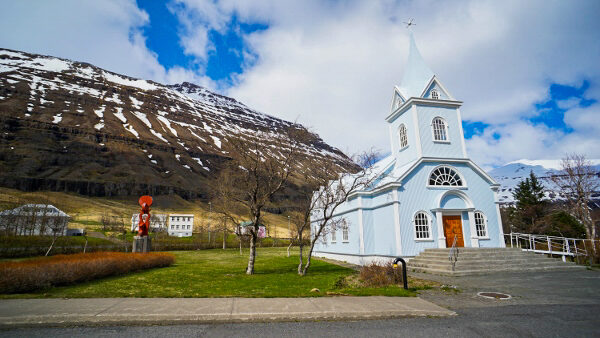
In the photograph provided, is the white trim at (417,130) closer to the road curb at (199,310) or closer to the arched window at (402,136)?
the arched window at (402,136)

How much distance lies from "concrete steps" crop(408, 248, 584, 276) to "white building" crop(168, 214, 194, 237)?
76.7 m

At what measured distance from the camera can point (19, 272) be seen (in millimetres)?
9945

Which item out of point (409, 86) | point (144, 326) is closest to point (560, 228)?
point (409, 86)

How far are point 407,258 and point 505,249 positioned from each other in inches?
243

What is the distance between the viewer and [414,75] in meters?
25.6

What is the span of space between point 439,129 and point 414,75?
17.3ft

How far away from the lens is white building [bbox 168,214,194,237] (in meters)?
84.2

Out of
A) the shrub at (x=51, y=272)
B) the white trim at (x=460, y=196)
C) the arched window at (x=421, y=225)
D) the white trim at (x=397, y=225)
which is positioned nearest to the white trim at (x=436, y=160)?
the white trim at (x=397, y=225)

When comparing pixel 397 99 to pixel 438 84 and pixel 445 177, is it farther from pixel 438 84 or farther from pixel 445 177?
pixel 445 177

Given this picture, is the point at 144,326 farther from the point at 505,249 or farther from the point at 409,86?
the point at 409,86

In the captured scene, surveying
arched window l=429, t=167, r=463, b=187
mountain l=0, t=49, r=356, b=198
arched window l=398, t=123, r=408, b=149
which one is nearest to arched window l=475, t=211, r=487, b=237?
arched window l=429, t=167, r=463, b=187

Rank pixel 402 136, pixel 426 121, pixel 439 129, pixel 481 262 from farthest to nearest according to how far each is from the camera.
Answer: pixel 402 136 → pixel 439 129 → pixel 426 121 → pixel 481 262

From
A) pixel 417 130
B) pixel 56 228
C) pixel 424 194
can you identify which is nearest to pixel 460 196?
pixel 424 194

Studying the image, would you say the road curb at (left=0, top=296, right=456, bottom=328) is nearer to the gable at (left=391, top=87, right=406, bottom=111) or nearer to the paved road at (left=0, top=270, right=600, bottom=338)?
the paved road at (left=0, top=270, right=600, bottom=338)
